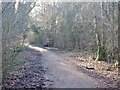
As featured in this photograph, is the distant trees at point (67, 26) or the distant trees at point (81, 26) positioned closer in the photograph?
the distant trees at point (67, 26)

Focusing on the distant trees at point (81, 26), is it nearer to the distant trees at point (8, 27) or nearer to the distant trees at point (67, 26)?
the distant trees at point (67, 26)

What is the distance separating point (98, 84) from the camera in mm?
11469

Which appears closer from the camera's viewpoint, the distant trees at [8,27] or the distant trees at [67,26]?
the distant trees at [8,27]

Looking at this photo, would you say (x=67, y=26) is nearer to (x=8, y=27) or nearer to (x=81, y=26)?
(x=81, y=26)

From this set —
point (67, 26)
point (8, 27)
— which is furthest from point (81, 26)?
point (8, 27)

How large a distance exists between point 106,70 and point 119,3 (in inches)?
160

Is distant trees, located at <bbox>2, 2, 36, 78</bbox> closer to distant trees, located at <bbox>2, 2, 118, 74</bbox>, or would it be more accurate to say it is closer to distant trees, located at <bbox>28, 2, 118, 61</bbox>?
distant trees, located at <bbox>2, 2, 118, 74</bbox>

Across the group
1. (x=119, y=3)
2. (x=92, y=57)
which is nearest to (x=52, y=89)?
(x=119, y=3)

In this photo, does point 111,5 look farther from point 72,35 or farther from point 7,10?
point 72,35

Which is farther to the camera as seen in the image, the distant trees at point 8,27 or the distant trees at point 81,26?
the distant trees at point 81,26

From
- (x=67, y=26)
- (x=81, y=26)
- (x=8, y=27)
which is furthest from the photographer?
(x=67, y=26)

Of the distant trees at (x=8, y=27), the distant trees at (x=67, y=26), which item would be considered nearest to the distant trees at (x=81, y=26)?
the distant trees at (x=67, y=26)

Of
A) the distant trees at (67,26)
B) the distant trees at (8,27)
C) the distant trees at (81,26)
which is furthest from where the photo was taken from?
the distant trees at (81,26)

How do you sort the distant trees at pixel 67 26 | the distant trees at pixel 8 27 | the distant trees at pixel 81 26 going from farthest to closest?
the distant trees at pixel 81 26
the distant trees at pixel 67 26
the distant trees at pixel 8 27
